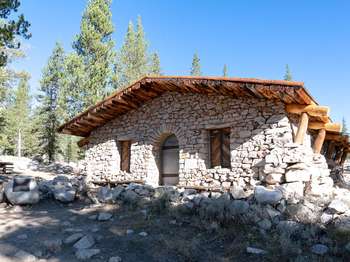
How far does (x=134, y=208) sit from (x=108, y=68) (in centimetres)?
1487

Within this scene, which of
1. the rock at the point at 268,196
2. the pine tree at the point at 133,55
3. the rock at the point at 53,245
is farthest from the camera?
the pine tree at the point at 133,55

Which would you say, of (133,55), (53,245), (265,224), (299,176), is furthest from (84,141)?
(133,55)

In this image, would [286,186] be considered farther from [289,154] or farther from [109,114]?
[109,114]

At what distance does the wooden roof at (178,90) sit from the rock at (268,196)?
2.22 m

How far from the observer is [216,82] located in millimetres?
8047

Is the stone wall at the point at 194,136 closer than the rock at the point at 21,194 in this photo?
No

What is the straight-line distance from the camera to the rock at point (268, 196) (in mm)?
6434

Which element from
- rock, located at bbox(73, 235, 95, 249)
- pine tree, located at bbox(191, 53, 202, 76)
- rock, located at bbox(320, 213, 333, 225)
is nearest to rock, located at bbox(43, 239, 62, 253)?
rock, located at bbox(73, 235, 95, 249)

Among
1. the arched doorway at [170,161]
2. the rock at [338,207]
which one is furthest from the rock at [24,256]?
the arched doorway at [170,161]

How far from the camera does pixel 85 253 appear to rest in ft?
15.7

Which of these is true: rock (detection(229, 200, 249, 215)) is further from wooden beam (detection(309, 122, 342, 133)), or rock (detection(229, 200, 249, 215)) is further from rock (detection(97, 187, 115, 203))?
wooden beam (detection(309, 122, 342, 133))

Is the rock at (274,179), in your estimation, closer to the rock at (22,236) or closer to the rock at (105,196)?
the rock at (105,196)

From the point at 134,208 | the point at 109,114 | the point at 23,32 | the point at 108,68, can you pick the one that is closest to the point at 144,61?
the point at 108,68

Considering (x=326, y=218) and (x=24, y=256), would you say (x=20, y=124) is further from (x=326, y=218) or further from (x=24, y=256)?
(x=326, y=218)
